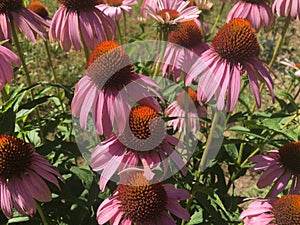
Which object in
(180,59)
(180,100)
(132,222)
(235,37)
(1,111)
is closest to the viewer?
(132,222)

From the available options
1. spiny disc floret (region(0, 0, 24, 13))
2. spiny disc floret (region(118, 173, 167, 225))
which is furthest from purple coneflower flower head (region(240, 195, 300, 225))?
spiny disc floret (region(0, 0, 24, 13))

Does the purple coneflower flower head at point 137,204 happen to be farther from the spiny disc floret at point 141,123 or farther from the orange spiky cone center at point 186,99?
the orange spiky cone center at point 186,99

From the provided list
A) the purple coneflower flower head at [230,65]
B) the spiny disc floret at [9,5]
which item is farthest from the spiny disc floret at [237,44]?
the spiny disc floret at [9,5]

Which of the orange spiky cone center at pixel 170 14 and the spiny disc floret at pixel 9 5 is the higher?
the spiny disc floret at pixel 9 5

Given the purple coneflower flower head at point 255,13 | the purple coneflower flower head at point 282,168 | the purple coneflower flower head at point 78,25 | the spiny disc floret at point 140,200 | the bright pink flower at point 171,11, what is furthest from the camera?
the purple coneflower flower head at point 255,13

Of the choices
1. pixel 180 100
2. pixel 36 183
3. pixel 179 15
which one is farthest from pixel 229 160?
pixel 36 183

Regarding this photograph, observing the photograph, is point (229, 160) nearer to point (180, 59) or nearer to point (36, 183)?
point (180, 59)

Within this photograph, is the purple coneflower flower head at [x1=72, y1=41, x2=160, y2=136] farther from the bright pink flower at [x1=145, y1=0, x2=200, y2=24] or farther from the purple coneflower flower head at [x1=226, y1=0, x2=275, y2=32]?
the purple coneflower flower head at [x1=226, y1=0, x2=275, y2=32]
